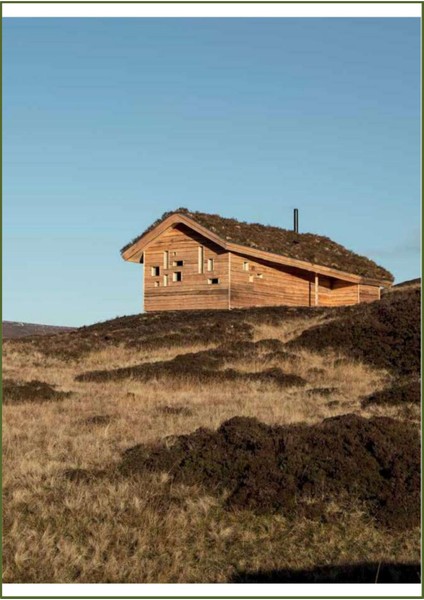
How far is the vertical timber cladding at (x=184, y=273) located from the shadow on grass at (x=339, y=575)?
32.4 metres

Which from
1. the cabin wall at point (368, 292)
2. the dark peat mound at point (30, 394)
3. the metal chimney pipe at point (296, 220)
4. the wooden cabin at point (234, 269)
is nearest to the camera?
the dark peat mound at point (30, 394)

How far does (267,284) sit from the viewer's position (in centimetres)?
4166

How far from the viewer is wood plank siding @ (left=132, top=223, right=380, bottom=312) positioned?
40344 mm

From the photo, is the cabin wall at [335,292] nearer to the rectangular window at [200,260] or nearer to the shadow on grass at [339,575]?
the rectangular window at [200,260]

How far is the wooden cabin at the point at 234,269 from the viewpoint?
40.1 metres

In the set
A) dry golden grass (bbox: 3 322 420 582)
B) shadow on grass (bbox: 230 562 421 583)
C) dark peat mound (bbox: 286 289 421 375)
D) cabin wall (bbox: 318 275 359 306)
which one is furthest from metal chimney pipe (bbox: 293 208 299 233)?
shadow on grass (bbox: 230 562 421 583)

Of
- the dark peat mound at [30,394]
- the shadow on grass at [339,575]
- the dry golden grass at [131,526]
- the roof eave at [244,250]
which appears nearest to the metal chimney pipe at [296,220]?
the roof eave at [244,250]

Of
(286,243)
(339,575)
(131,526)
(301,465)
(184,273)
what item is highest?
(286,243)

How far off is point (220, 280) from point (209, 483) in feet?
101

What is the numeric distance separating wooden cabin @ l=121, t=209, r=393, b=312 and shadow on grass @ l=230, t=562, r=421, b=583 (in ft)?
106

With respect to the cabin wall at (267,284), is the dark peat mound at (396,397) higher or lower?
→ lower

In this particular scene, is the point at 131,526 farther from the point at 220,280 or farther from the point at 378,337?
the point at 220,280

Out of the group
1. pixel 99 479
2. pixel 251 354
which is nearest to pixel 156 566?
pixel 99 479

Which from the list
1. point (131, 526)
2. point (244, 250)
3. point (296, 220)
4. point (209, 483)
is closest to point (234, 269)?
point (244, 250)
